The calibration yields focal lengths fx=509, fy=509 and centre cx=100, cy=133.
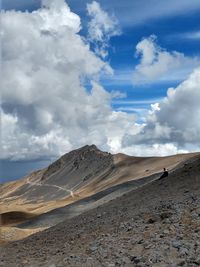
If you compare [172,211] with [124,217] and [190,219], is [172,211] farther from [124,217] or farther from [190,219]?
[124,217]

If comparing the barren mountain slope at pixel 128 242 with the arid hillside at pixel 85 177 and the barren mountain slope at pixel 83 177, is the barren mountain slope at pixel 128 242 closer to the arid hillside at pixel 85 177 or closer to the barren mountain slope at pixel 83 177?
the arid hillside at pixel 85 177

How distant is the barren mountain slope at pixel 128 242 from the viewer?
1839 cm

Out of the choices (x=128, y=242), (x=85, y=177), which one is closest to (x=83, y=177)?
(x=85, y=177)

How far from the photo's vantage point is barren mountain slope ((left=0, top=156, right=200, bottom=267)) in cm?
1839

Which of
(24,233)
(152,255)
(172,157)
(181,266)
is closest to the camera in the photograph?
(181,266)

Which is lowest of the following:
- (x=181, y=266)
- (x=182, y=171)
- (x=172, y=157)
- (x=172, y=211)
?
(x=181, y=266)

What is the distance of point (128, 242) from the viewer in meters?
20.9

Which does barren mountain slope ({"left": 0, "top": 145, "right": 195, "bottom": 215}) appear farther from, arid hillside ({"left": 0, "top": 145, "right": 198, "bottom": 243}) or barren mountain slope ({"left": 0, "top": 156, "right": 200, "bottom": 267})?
barren mountain slope ({"left": 0, "top": 156, "right": 200, "bottom": 267})

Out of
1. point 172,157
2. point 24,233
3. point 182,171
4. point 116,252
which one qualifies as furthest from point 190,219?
point 172,157

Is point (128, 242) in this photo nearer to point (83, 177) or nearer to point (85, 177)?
point (85, 177)

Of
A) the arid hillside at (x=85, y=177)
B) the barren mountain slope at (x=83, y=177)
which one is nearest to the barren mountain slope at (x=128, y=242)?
the arid hillside at (x=85, y=177)

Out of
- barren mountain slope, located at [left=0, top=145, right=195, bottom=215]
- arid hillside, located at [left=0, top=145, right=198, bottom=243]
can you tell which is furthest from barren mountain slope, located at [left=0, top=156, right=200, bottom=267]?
barren mountain slope, located at [left=0, top=145, right=195, bottom=215]

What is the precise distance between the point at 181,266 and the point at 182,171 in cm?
2440

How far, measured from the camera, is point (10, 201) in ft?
599
